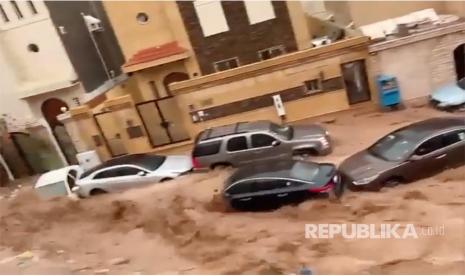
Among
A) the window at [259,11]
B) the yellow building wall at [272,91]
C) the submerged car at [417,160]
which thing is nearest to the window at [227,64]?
the window at [259,11]

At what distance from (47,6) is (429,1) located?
1176 cm

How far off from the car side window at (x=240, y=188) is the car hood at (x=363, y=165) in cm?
199

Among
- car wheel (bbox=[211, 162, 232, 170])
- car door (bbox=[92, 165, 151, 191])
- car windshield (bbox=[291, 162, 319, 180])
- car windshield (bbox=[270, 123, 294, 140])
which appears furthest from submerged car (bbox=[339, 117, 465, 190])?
car door (bbox=[92, 165, 151, 191])

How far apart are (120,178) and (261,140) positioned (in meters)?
3.65

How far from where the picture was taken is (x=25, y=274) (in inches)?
336

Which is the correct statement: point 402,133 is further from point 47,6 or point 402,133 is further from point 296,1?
point 47,6

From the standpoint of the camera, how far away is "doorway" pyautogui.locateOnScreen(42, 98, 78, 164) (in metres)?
16.2

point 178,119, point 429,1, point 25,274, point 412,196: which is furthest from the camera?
point 429,1

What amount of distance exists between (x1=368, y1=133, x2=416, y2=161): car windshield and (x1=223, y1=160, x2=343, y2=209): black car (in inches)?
41.2

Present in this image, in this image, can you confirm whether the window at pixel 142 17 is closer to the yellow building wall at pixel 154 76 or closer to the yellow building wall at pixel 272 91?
the yellow building wall at pixel 154 76

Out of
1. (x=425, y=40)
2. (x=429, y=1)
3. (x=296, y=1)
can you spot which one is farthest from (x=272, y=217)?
(x=429, y=1)

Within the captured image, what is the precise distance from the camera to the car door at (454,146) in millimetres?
10195

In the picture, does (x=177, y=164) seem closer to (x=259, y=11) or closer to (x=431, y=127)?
(x=259, y=11)

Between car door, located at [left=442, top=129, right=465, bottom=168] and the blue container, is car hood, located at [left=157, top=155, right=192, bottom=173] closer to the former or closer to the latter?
the blue container
